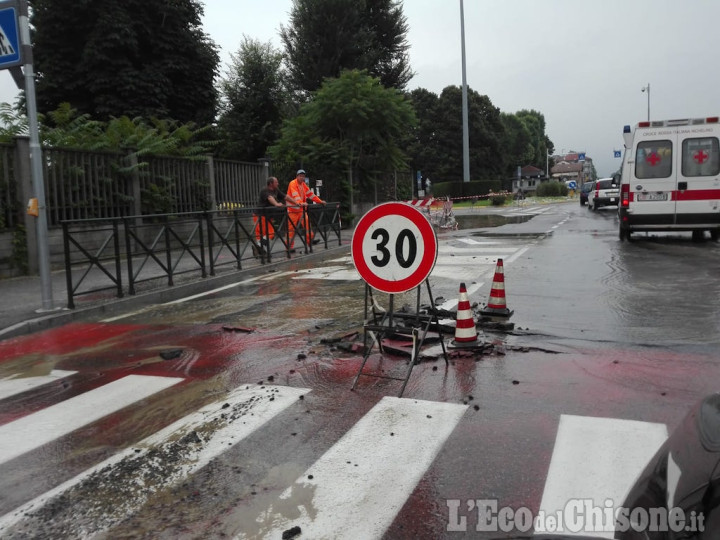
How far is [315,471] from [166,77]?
81.5 feet

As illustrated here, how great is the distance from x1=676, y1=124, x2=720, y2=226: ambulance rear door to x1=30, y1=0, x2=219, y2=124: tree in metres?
18.6

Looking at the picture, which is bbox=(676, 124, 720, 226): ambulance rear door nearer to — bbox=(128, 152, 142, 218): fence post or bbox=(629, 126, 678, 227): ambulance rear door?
bbox=(629, 126, 678, 227): ambulance rear door

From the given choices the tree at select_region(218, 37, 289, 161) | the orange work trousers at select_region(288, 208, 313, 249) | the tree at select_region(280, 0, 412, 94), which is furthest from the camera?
the tree at select_region(280, 0, 412, 94)

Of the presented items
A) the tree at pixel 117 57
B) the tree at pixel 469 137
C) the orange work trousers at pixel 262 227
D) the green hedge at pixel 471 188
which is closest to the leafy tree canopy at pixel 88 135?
the orange work trousers at pixel 262 227

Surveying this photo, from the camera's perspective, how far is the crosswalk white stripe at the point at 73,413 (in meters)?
4.32

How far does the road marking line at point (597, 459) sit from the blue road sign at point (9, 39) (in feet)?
26.7

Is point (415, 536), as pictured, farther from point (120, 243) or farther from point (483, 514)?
point (120, 243)

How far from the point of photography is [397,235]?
209 inches

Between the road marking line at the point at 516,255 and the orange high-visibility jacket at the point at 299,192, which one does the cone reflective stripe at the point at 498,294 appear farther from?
the orange high-visibility jacket at the point at 299,192

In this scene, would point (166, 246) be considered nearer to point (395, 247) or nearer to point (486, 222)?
point (395, 247)

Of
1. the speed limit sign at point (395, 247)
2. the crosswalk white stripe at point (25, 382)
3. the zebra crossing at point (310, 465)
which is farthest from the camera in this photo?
the crosswalk white stripe at point (25, 382)

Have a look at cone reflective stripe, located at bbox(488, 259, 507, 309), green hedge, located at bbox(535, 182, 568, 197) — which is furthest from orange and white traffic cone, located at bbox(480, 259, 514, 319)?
green hedge, located at bbox(535, 182, 568, 197)

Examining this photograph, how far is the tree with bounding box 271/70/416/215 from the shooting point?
21.8m

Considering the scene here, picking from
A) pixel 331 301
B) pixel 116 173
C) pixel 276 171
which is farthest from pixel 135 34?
pixel 331 301
